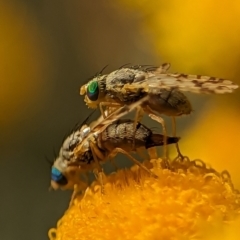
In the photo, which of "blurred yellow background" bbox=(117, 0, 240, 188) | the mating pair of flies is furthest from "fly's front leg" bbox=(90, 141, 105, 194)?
"blurred yellow background" bbox=(117, 0, 240, 188)

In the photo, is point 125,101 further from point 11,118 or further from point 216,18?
point 11,118

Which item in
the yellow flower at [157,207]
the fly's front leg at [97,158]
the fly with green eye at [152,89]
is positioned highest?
the fly with green eye at [152,89]

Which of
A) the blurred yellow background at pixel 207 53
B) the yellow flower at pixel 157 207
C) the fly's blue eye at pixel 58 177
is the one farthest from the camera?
the blurred yellow background at pixel 207 53

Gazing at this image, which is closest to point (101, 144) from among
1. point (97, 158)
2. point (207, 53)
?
point (97, 158)

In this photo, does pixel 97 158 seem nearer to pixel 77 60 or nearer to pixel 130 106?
pixel 130 106

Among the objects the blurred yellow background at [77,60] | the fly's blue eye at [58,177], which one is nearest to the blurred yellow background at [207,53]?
the blurred yellow background at [77,60]

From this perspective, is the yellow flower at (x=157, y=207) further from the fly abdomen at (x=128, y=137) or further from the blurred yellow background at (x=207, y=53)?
the blurred yellow background at (x=207, y=53)
